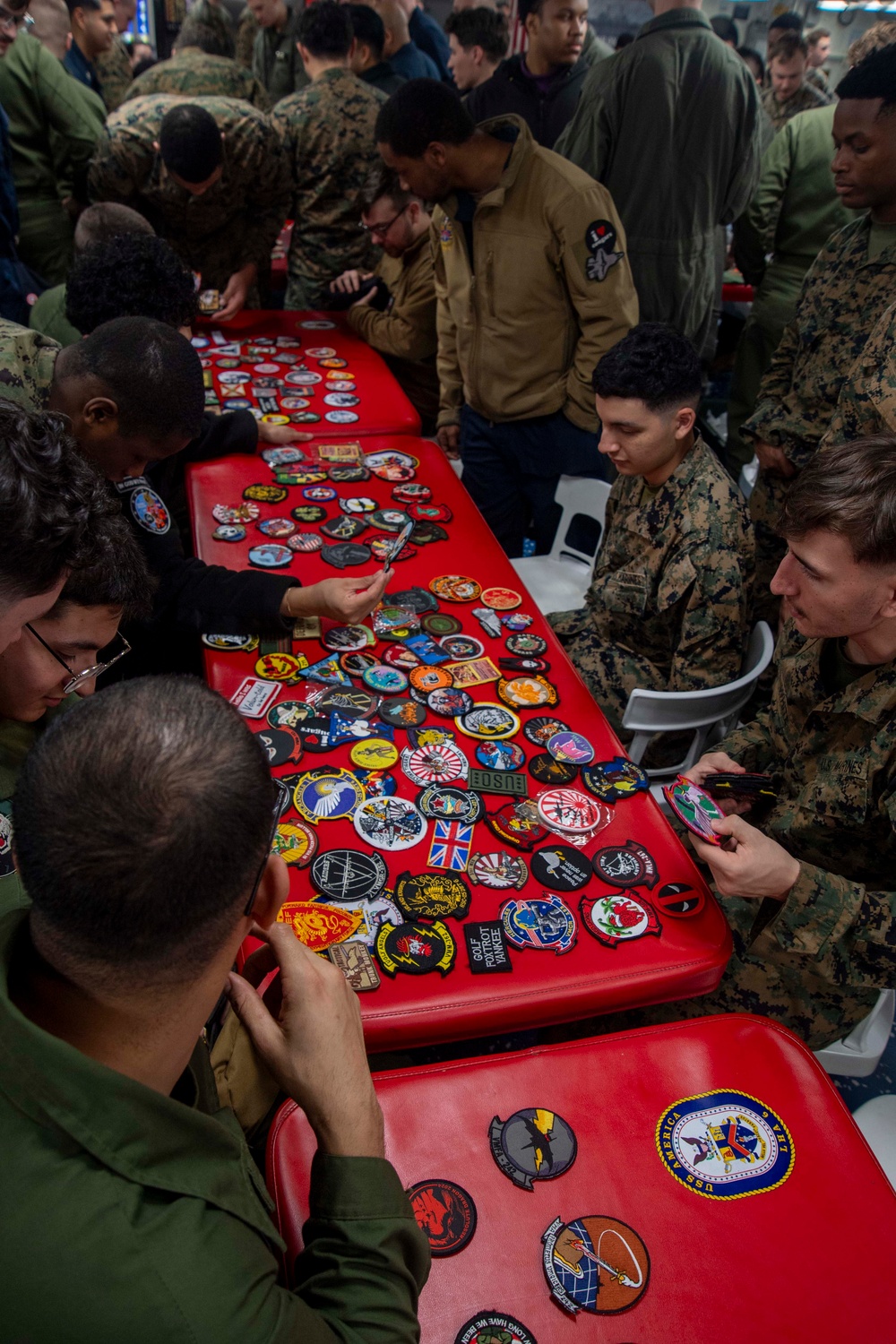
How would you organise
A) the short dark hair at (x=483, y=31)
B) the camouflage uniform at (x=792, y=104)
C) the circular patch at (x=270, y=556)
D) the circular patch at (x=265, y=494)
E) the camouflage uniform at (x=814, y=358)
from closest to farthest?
the circular patch at (x=270, y=556)
the circular patch at (x=265, y=494)
the camouflage uniform at (x=814, y=358)
the short dark hair at (x=483, y=31)
the camouflage uniform at (x=792, y=104)

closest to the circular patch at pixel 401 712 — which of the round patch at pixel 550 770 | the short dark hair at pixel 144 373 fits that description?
the round patch at pixel 550 770

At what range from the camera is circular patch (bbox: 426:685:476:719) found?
2.02m

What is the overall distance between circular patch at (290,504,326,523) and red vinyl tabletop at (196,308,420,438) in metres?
0.65

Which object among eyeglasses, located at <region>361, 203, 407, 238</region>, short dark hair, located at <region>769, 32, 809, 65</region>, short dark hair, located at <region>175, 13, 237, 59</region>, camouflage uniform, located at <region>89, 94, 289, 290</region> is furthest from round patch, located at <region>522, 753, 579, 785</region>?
short dark hair, located at <region>175, 13, 237, 59</region>

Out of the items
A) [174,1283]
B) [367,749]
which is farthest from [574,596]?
[174,1283]

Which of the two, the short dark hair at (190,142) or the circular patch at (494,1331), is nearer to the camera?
the circular patch at (494,1331)

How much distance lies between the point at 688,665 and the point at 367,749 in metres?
1.05

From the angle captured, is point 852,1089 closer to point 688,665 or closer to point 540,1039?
point 540,1039

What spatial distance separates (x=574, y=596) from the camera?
325 cm

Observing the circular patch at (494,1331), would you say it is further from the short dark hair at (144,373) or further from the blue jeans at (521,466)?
the blue jeans at (521,466)

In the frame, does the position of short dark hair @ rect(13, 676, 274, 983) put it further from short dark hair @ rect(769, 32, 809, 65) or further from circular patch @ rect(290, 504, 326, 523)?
short dark hair @ rect(769, 32, 809, 65)

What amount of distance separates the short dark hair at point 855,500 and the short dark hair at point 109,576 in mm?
1363

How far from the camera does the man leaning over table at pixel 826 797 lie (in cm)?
164

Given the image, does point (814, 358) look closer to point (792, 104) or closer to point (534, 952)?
point (534, 952)
